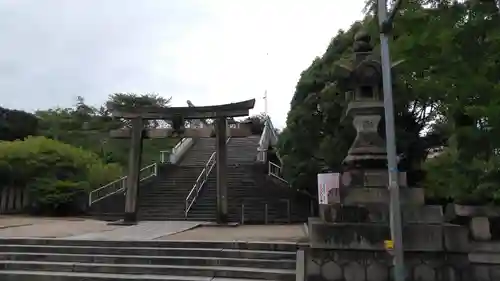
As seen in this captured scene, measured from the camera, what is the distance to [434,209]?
7.57 metres

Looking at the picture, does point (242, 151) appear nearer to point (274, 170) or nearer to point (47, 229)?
point (274, 170)

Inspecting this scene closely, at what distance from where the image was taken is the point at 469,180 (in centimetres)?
723

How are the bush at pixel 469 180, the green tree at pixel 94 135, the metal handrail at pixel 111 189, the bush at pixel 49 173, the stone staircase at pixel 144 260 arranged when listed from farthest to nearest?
the green tree at pixel 94 135
the metal handrail at pixel 111 189
the bush at pixel 49 173
the stone staircase at pixel 144 260
the bush at pixel 469 180

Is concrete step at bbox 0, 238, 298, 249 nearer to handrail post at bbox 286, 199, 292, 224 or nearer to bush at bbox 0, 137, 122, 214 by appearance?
handrail post at bbox 286, 199, 292, 224

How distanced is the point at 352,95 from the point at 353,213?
232 cm

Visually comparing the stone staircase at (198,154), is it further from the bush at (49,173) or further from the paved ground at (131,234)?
the paved ground at (131,234)

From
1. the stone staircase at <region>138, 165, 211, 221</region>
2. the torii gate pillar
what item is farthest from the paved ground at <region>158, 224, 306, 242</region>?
the stone staircase at <region>138, 165, 211, 221</region>

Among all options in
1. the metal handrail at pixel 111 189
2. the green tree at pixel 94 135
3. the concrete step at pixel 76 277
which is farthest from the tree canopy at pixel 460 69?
the green tree at pixel 94 135

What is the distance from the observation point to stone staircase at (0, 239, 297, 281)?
883 cm

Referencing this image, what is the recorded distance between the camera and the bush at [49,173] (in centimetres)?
2156

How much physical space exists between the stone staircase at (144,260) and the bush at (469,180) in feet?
11.0

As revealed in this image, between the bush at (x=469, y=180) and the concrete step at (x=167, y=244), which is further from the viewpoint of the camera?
the concrete step at (x=167, y=244)

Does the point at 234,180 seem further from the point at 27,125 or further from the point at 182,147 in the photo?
the point at 27,125

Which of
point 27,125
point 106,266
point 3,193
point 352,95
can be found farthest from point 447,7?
point 27,125
